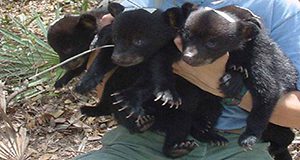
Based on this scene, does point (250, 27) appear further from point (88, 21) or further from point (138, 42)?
point (88, 21)

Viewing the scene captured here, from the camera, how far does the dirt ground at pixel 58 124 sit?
457 cm

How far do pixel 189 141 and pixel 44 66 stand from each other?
5.67ft

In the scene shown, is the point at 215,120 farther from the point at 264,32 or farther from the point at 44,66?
the point at 44,66

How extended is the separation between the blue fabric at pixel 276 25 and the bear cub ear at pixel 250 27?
0.20 meters

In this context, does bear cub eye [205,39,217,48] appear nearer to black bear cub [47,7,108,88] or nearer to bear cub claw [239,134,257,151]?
bear cub claw [239,134,257,151]

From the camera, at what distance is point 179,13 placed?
326 cm

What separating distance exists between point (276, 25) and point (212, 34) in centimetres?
42

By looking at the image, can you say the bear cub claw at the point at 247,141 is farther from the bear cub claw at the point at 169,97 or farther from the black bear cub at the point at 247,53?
the bear cub claw at the point at 169,97

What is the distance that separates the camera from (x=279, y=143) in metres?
3.65

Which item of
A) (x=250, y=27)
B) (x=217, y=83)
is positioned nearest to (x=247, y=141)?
(x=217, y=83)

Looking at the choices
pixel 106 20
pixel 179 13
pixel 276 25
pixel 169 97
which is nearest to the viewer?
pixel 169 97

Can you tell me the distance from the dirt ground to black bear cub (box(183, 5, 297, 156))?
1.15 m

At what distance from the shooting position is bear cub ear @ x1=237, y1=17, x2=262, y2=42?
3.19m

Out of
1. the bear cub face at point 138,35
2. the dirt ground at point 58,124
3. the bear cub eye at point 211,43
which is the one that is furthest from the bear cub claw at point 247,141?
the dirt ground at point 58,124
